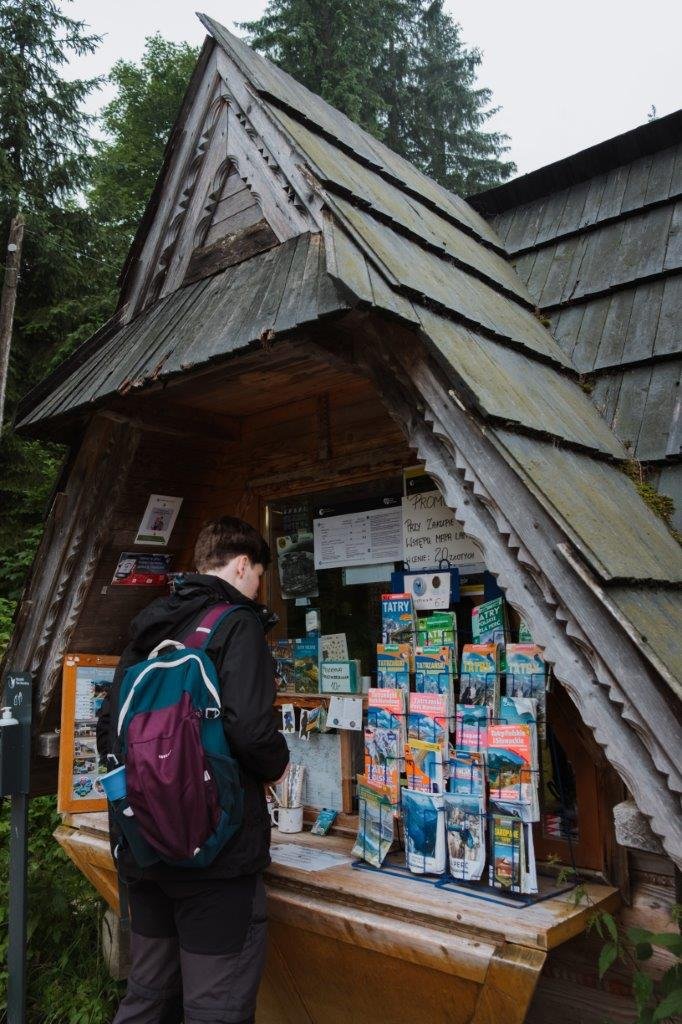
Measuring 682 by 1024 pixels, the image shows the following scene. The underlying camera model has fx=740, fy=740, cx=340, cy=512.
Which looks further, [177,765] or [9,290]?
[9,290]

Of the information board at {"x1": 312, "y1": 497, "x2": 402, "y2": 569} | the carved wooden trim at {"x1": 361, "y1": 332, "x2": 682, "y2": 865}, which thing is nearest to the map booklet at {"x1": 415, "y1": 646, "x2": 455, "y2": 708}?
the information board at {"x1": 312, "y1": 497, "x2": 402, "y2": 569}

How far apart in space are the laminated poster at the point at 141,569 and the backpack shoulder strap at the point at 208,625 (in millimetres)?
2063

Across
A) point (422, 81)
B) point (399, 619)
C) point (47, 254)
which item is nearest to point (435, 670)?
point (399, 619)

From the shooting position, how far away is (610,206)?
16.2 feet

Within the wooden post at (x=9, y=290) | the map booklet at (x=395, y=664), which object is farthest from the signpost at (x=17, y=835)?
the wooden post at (x=9, y=290)

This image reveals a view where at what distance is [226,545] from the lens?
2879mm

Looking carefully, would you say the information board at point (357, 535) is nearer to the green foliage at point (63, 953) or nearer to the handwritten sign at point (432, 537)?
the handwritten sign at point (432, 537)

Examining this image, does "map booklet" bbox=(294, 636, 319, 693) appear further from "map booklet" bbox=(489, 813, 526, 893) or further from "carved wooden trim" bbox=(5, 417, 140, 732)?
"map booklet" bbox=(489, 813, 526, 893)

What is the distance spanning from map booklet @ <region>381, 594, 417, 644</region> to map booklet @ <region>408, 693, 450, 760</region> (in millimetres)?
374

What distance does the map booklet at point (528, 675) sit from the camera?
2.81m

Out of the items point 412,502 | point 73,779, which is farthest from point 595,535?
point 73,779

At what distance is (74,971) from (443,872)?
10.4ft

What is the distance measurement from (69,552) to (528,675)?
2701 millimetres

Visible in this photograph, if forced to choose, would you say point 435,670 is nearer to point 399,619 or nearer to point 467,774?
point 399,619
